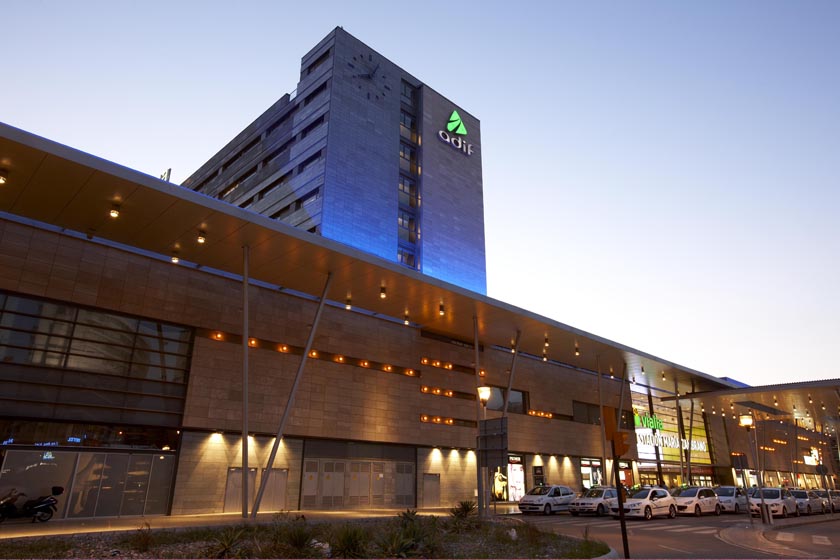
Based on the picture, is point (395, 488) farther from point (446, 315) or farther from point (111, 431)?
point (111, 431)

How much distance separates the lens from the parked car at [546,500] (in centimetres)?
2981

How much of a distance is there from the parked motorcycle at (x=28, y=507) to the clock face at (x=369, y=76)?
43116 millimetres

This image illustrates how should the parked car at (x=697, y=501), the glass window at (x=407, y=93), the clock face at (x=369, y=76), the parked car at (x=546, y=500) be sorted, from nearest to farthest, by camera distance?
the parked car at (x=697, y=501)
the parked car at (x=546, y=500)
the clock face at (x=369, y=76)
the glass window at (x=407, y=93)

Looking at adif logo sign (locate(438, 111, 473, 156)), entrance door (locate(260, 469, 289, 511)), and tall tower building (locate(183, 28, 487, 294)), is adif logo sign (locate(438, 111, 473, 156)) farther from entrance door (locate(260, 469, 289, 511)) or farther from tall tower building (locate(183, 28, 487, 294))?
entrance door (locate(260, 469, 289, 511))

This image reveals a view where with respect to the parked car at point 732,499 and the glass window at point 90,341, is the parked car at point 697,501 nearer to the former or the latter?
the parked car at point 732,499

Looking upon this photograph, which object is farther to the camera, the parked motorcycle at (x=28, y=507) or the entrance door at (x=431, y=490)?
the entrance door at (x=431, y=490)

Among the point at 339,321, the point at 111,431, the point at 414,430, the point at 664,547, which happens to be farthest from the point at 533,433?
the point at 111,431

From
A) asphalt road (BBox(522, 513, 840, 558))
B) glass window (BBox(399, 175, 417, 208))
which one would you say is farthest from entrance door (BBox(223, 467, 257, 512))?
glass window (BBox(399, 175, 417, 208))

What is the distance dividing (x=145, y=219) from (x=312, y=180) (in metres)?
30.5

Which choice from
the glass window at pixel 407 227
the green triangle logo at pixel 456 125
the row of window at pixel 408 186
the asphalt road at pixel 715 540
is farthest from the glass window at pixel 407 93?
the asphalt road at pixel 715 540

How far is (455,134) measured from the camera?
197 feet

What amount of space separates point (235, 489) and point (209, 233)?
11921 millimetres

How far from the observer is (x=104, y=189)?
18156 millimetres

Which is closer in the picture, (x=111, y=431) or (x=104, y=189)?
(x=104, y=189)
